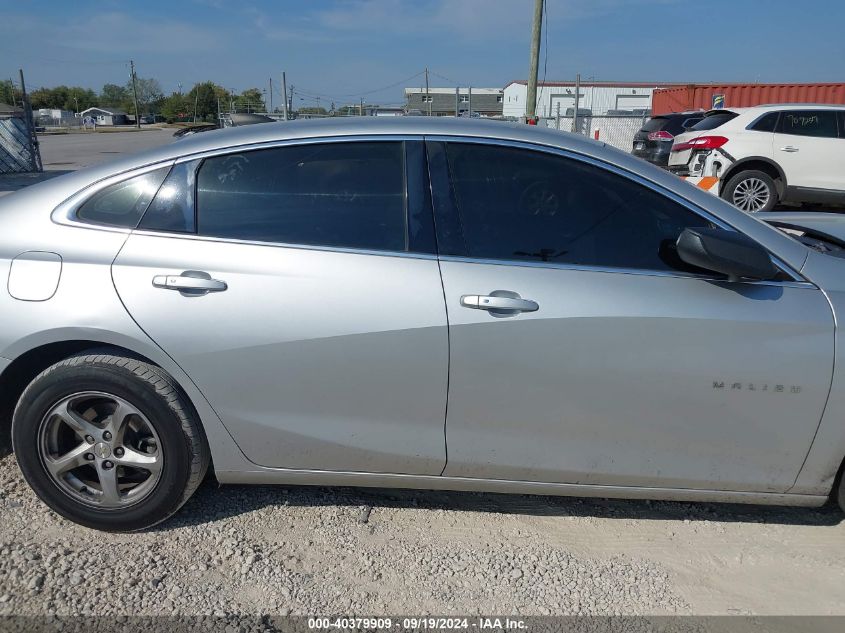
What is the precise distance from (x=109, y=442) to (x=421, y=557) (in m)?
1.31

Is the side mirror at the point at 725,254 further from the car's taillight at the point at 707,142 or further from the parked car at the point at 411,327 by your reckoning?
the car's taillight at the point at 707,142

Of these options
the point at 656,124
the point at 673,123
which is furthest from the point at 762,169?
the point at 656,124

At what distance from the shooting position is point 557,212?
8.27 ft

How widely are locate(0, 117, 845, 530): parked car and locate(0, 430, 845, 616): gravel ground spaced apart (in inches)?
8.8

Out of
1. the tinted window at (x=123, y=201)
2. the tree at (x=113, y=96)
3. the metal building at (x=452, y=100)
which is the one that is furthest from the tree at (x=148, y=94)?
the tinted window at (x=123, y=201)

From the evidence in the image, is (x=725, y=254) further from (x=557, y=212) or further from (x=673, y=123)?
(x=673, y=123)

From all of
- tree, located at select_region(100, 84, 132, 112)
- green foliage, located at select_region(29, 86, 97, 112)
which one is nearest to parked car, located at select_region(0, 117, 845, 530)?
green foliage, located at select_region(29, 86, 97, 112)

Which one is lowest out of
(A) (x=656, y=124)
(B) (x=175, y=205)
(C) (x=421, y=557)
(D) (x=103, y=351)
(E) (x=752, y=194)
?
(C) (x=421, y=557)

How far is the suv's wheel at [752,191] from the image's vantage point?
387 inches

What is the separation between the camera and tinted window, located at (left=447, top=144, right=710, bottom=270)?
→ 2.46 metres

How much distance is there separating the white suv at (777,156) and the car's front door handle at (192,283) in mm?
8834

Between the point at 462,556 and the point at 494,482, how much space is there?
0.32 metres

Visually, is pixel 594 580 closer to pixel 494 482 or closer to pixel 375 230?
pixel 494 482

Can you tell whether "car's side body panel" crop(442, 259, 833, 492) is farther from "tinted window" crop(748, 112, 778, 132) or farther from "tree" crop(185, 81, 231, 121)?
"tree" crop(185, 81, 231, 121)
